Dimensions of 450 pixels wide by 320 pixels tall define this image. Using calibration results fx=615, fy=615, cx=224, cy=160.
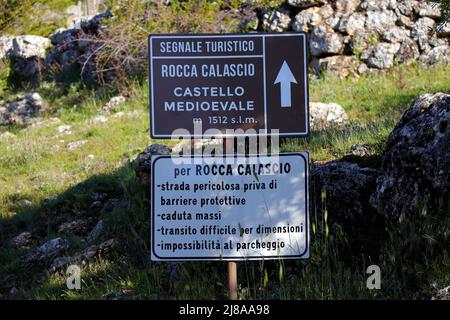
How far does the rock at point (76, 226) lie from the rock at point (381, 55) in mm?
7690

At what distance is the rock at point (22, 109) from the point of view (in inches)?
553

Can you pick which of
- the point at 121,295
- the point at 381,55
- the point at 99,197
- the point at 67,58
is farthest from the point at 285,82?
the point at 67,58

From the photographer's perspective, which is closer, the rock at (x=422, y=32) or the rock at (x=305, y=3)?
the rock at (x=422, y=32)

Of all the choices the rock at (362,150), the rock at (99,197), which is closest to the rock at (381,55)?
the rock at (362,150)

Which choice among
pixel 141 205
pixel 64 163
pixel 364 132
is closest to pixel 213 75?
pixel 141 205

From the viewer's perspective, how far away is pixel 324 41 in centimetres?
1277

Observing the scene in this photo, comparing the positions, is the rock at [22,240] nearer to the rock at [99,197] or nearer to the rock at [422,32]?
the rock at [99,197]

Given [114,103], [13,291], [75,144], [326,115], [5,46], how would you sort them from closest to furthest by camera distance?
[13,291] → [326,115] → [75,144] → [114,103] → [5,46]

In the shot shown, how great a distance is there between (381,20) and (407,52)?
0.95 meters

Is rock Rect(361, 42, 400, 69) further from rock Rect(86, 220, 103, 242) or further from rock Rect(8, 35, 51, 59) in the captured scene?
rock Rect(8, 35, 51, 59)

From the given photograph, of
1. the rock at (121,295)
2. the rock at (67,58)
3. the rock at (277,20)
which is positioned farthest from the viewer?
the rock at (67,58)

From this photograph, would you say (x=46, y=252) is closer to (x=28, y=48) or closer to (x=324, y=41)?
(x=324, y=41)

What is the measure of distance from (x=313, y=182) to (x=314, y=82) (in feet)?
23.8
